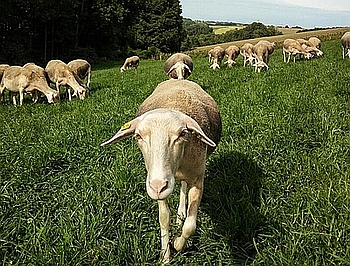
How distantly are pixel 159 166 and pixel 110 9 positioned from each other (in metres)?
42.9

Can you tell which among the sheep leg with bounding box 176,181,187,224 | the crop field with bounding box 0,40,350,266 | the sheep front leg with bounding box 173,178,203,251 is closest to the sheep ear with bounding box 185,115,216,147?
the sheep front leg with bounding box 173,178,203,251

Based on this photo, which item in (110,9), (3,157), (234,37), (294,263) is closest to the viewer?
(294,263)

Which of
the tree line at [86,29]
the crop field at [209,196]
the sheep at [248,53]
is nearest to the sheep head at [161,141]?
the crop field at [209,196]

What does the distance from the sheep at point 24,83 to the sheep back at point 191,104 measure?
9390mm

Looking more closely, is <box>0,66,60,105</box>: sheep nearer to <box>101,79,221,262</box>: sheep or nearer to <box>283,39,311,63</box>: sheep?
<box>101,79,221,262</box>: sheep

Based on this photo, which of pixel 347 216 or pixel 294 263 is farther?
pixel 347 216

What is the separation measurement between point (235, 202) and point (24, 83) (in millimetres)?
11030

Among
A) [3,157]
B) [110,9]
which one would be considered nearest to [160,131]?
[3,157]

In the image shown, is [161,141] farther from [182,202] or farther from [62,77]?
[62,77]

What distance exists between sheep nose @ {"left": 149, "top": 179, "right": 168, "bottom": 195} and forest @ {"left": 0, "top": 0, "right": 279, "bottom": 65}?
31.8m

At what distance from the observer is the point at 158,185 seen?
2566mm

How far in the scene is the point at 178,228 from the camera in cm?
390

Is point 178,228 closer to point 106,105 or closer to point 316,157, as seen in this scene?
point 316,157

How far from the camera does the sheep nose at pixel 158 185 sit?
8.38ft
